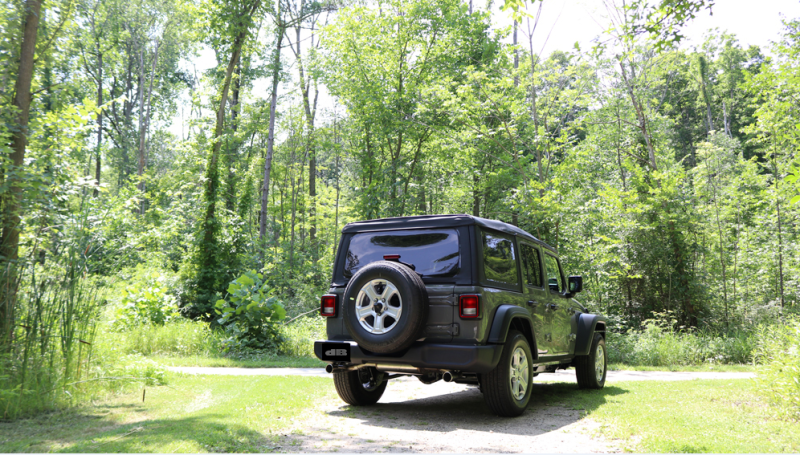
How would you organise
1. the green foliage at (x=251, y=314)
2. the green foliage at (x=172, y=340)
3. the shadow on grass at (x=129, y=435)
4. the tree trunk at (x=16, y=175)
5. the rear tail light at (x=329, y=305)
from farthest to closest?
the green foliage at (x=251, y=314), the green foliage at (x=172, y=340), the rear tail light at (x=329, y=305), the tree trunk at (x=16, y=175), the shadow on grass at (x=129, y=435)

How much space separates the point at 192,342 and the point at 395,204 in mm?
8436

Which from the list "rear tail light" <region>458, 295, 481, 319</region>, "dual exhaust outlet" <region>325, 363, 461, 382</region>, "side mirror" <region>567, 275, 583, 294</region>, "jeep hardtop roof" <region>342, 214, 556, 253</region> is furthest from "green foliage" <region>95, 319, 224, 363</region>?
"rear tail light" <region>458, 295, 481, 319</region>

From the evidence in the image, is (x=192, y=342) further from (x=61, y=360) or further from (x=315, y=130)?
(x=315, y=130)

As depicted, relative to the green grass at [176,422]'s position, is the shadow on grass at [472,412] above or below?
below

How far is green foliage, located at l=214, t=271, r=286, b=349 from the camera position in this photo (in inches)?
466

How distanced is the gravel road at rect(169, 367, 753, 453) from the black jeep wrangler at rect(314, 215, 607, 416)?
1.18 ft

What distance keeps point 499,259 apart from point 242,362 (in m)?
6.96

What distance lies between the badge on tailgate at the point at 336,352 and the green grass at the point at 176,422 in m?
0.73

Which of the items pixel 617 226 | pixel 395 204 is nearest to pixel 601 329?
pixel 617 226

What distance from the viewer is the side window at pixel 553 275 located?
24.4 ft

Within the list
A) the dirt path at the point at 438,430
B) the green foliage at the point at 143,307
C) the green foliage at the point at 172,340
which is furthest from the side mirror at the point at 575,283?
the green foliage at the point at 143,307

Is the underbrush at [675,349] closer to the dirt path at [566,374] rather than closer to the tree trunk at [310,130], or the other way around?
the dirt path at [566,374]

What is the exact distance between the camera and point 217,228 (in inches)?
643

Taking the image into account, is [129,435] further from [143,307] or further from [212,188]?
[212,188]
